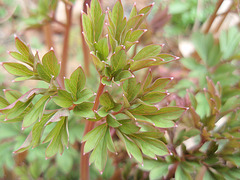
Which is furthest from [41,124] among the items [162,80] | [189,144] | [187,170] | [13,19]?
[13,19]

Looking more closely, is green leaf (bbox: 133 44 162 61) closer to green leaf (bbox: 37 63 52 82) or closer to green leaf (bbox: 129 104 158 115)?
green leaf (bbox: 129 104 158 115)

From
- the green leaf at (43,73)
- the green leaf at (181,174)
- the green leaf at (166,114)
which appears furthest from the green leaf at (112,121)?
the green leaf at (181,174)

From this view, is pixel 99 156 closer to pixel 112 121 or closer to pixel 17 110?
pixel 112 121

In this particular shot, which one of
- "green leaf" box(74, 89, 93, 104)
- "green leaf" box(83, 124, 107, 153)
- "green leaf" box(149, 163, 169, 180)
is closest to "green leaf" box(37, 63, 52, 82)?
"green leaf" box(74, 89, 93, 104)

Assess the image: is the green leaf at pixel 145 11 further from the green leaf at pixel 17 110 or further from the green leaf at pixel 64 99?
the green leaf at pixel 17 110

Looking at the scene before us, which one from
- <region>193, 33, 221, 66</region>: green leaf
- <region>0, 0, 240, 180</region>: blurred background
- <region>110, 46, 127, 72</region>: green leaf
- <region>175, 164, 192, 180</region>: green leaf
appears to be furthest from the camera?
<region>193, 33, 221, 66</region>: green leaf

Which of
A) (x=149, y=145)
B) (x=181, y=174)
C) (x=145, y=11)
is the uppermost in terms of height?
(x=145, y=11)

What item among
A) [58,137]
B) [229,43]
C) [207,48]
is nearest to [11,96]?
[58,137]
